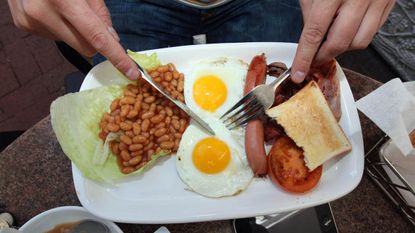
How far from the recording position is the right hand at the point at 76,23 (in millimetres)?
1076

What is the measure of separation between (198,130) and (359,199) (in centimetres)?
59

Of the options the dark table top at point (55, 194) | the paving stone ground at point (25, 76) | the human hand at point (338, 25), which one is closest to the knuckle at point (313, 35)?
the human hand at point (338, 25)

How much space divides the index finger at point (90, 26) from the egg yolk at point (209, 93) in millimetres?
332

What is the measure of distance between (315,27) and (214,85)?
17.2 inches

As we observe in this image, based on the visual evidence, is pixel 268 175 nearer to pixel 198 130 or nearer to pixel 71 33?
pixel 198 130

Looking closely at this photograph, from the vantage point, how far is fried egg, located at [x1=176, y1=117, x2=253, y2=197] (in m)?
1.27

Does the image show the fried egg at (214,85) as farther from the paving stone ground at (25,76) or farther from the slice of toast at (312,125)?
the paving stone ground at (25,76)

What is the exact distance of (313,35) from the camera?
1.08m

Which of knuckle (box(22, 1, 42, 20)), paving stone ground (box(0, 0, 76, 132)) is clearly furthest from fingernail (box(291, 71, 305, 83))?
paving stone ground (box(0, 0, 76, 132))

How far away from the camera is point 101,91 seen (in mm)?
1346

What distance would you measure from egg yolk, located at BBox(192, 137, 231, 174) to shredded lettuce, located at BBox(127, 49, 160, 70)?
33 cm

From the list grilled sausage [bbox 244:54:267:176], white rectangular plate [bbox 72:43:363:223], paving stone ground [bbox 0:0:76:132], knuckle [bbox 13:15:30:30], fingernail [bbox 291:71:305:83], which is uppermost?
knuckle [bbox 13:15:30:30]

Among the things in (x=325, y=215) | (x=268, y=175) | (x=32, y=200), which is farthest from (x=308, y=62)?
(x=32, y=200)

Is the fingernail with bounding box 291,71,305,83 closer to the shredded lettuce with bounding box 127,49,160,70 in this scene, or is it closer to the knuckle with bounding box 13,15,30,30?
the shredded lettuce with bounding box 127,49,160,70
